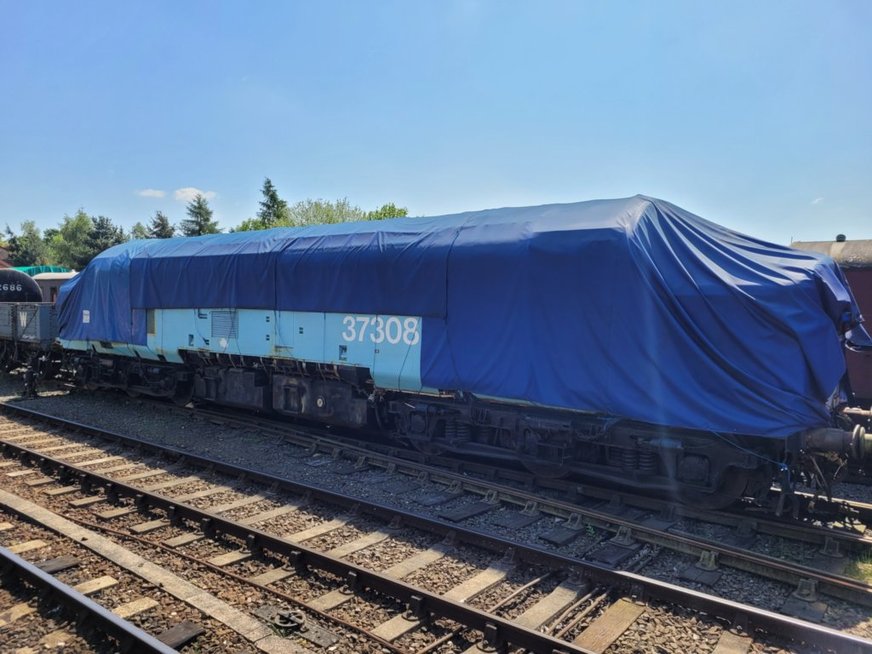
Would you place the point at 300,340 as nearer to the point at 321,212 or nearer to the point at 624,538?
the point at 624,538

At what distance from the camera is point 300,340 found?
10.4 metres

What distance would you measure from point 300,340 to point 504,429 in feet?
Answer: 13.6

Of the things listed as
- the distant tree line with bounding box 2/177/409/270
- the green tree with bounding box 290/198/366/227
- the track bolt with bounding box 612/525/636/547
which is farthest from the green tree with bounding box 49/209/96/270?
the track bolt with bounding box 612/525/636/547

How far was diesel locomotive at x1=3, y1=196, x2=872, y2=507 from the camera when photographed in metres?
6.41

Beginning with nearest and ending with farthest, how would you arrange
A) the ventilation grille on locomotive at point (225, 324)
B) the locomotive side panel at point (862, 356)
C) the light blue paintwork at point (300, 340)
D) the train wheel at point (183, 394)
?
the light blue paintwork at point (300, 340), the locomotive side panel at point (862, 356), the ventilation grille on locomotive at point (225, 324), the train wheel at point (183, 394)

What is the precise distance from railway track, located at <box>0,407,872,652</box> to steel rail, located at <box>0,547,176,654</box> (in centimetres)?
93

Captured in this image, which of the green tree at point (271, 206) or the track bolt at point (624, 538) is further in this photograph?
the green tree at point (271, 206)

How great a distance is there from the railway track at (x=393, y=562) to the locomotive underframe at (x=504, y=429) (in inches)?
36.8

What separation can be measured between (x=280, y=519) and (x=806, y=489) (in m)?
7.00

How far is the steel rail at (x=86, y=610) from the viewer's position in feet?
13.9

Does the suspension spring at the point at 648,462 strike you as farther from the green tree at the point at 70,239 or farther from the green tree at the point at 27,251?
the green tree at the point at 27,251

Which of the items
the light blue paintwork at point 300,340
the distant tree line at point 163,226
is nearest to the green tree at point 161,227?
the distant tree line at point 163,226

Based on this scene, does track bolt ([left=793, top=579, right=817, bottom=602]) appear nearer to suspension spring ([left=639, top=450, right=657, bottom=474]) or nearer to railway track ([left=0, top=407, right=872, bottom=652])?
railway track ([left=0, top=407, right=872, bottom=652])

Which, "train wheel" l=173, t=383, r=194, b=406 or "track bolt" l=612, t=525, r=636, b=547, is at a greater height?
"train wheel" l=173, t=383, r=194, b=406
